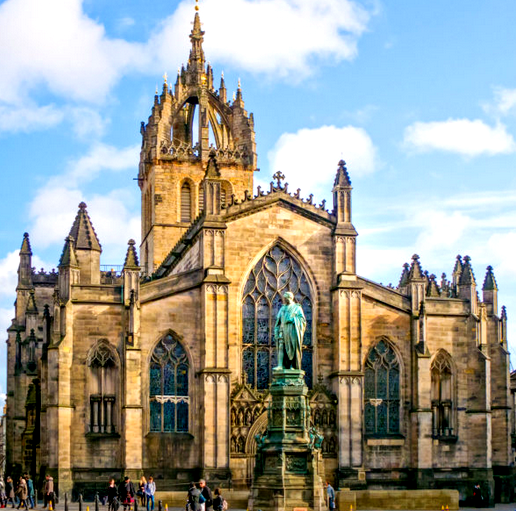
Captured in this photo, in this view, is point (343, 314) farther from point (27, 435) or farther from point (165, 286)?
point (27, 435)

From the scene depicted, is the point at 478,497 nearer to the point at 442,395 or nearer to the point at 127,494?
the point at 442,395

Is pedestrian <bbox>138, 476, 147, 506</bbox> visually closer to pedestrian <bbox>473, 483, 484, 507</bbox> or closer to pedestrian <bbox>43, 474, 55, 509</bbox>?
pedestrian <bbox>43, 474, 55, 509</bbox>

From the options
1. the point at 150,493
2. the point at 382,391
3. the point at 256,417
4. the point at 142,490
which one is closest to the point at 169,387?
the point at 256,417

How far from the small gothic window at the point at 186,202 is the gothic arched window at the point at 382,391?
71.2 ft

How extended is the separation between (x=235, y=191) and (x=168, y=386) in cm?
2345

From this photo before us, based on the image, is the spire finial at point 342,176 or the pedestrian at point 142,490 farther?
the spire finial at point 342,176

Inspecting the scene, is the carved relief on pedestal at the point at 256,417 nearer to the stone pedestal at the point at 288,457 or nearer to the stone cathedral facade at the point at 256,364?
the stone cathedral facade at the point at 256,364

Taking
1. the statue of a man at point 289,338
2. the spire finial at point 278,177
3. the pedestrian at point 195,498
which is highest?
the spire finial at point 278,177

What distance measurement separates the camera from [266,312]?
50.6 metres

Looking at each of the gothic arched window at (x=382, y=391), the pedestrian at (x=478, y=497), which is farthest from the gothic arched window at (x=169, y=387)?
the pedestrian at (x=478, y=497)

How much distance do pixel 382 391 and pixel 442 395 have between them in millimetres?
2997

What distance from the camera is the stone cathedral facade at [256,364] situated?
47906 millimetres

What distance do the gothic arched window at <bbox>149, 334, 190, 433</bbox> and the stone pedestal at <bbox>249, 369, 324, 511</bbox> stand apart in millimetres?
12392

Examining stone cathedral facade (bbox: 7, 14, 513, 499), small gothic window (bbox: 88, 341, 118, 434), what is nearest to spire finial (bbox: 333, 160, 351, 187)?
stone cathedral facade (bbox: 7, 14, 513, 499)
